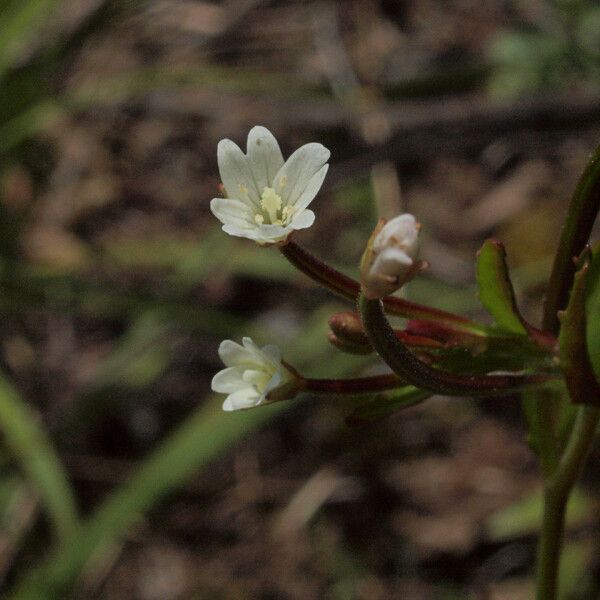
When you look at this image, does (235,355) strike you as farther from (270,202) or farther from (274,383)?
(270,202)

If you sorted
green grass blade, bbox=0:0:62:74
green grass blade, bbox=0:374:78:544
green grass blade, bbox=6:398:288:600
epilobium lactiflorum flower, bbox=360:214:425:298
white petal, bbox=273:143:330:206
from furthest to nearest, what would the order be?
green grass blade, bbox=0:0:62:74 → green grass blade, bbox=0:374:78:544 → green grass blade, bbox=6:398:288:600 → white petal, bbox=273:143:330:206 → epilobium lactiflorum flower, bbox=360:214:425:298

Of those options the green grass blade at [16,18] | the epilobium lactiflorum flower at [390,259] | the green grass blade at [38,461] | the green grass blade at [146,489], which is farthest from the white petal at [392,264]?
the green grass blade at [16,18]

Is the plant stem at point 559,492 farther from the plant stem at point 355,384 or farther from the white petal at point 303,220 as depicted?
the white petal at point 303,220

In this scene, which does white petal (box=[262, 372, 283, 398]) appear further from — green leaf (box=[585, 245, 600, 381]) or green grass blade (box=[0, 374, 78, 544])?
green grass blade (box=[0, 374, 78, 544])

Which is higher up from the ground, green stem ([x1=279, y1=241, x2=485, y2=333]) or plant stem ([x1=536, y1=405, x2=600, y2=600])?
green stem ([x1=279, y1=241, x2=485, y2=333])

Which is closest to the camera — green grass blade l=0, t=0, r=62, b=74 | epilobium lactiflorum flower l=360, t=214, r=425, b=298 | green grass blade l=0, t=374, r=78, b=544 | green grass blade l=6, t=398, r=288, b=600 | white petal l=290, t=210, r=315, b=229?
epilobium lactiflorum flower l=360, t=214, r=425, b=298

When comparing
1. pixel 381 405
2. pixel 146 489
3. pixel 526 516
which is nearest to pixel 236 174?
pixel 381 405

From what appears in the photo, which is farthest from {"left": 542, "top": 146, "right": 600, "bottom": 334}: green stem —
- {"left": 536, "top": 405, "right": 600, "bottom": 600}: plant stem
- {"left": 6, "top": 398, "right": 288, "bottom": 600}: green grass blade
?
{"left": 6, "top": 398, "right": 288, "bottom": 600}: green grass blade
